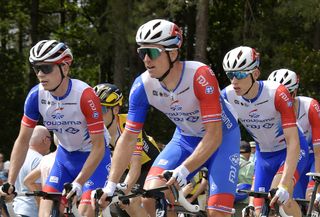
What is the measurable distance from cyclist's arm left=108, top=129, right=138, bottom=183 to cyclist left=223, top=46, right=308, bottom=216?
1.57 m

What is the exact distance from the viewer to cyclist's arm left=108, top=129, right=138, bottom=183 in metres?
7.06

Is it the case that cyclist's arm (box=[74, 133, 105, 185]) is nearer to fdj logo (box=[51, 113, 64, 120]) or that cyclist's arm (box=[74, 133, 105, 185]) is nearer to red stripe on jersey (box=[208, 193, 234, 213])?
fdj logo (box=[51, 113, 64, 120])

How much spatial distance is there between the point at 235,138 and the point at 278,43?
17.2 metres

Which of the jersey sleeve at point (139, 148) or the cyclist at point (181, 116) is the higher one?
the cyclist at point (181, 116)

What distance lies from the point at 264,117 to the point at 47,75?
7.90 ft

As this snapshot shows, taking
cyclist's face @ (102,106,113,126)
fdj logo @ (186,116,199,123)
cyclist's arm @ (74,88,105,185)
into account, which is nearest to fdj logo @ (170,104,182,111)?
fdj logo @ (186,116,199,123)

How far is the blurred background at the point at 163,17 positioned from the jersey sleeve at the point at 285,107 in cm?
1365

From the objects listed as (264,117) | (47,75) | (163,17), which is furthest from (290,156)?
(163,17)

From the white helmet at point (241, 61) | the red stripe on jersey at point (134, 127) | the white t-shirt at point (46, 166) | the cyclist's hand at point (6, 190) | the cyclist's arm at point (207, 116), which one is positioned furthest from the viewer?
A: the white t-shirt at point (46, 166)

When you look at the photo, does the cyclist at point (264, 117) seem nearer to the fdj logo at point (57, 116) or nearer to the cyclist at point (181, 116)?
the cyclist at point (181, 116)

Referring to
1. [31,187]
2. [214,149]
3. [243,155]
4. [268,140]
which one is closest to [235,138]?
[214,149]

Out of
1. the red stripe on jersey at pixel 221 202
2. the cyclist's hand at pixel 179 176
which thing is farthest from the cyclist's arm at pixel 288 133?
the cyclist's hand at pixel 179 176

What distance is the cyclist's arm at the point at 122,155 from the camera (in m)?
7.06

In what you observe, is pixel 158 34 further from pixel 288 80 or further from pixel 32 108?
pixel 288 80
